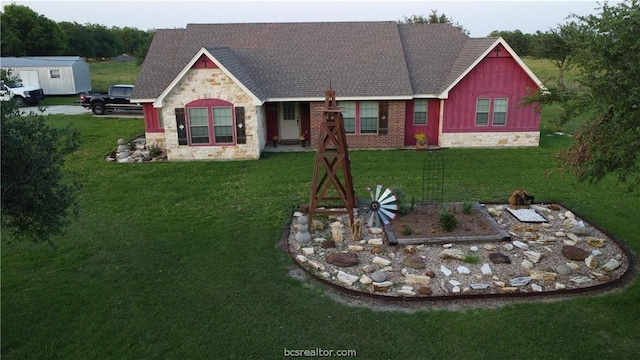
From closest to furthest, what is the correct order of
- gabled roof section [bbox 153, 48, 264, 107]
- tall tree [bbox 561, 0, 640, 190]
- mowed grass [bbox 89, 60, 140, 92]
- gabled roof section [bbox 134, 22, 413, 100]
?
tall tree [bbox 561, 0, 640, 190]
gabled roof section [bbox 153, 48, 264, 107]
gabled roof section [bbox 134, 22, 413, 100]
mowed grass [bbox 89, 60, 140, 92]

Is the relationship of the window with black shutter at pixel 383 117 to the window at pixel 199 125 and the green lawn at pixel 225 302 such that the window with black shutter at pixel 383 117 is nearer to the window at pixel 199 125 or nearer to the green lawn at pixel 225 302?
the green lawn at pixel 225 302

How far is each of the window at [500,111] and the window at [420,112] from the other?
288cm

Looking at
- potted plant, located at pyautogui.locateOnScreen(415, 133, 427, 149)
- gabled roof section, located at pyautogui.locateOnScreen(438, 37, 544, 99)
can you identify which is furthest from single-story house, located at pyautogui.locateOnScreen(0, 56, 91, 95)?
gabled roof section, located at pyautogui.locateOnScreen(438, 37, 544, 99)

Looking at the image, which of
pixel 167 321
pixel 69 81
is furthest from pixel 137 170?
pixel 69 81

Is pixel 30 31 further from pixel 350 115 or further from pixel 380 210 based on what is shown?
pixel 380 210

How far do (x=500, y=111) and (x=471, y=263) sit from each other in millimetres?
12412

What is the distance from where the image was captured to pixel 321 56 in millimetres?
23000

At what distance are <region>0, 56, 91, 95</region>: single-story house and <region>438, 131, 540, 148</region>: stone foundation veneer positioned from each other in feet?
95.9

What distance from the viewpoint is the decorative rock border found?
31.3ft

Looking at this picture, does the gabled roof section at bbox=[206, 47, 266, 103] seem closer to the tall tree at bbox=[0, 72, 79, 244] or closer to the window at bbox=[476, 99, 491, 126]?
the window at bbox=[476, 99, 491, 126]

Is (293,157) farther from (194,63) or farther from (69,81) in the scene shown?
(69,81)

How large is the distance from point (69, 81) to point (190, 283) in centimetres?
3347

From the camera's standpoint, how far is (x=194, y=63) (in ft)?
61.4

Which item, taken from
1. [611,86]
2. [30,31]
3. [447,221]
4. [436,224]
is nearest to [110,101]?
[436,224]
